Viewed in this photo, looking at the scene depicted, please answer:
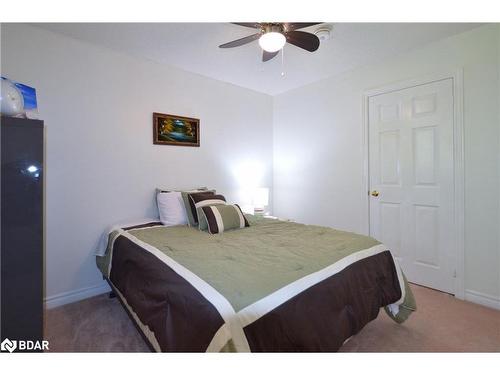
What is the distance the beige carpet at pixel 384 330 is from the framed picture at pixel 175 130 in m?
1.74

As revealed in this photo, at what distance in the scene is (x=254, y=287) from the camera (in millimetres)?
1072

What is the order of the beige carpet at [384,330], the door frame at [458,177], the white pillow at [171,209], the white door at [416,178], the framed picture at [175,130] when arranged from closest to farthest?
the beige carpet at [384,330] < the door frame at [458,177] < the white door at [416,178] < the white pillow at [171,209] < the framed picture at [175,130]

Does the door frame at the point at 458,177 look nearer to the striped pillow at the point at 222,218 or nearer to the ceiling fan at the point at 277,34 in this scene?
the ceiling fan at the point at 277,34

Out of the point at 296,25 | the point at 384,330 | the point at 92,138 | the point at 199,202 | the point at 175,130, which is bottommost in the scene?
the point at 384,330

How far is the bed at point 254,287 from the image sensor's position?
967 mm

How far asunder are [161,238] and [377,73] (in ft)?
9.40

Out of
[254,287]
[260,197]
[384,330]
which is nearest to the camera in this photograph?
[254,287]

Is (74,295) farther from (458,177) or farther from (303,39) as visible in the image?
(458,177)

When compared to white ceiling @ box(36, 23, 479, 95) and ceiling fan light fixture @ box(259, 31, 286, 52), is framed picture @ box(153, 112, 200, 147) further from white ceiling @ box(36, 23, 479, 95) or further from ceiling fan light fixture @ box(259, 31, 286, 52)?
ceiling fan light fixture @ box(259, 31, 286, 52)

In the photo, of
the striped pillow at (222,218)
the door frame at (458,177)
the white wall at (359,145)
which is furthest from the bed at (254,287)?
the white wall at (359,145)

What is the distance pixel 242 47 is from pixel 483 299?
3.19m

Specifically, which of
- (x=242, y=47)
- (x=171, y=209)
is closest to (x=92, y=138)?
(x=171, y=209)

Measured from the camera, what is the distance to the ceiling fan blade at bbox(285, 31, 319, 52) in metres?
1.76

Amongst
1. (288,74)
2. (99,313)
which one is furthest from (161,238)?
(288,74)
